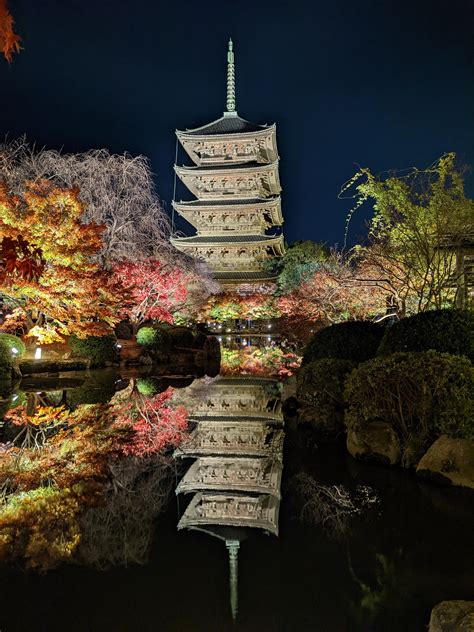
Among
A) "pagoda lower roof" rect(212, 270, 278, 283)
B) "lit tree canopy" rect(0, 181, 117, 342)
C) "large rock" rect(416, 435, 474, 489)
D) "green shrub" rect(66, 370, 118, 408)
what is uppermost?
"pagoda lower roof" rect(212, 270, 278, 283)

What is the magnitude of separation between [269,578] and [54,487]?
2602mm

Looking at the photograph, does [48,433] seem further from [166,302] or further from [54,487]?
[166,302]

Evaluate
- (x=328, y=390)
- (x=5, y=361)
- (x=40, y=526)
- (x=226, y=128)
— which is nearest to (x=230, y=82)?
(x=226, y=128)

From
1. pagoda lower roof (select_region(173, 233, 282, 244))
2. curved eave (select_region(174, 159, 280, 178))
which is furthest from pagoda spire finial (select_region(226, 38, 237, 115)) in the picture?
pagoda lower roof (select_region(173, 233, 282, 244))

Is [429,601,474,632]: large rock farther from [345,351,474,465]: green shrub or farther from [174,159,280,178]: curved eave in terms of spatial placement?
[174,159,280,178]: curved eave

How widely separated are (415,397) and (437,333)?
116cm

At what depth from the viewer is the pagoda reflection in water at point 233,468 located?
12.9ft

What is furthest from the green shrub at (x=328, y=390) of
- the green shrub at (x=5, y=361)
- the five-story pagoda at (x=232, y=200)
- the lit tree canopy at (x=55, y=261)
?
the five-story pagoda at (x=232, y=200)

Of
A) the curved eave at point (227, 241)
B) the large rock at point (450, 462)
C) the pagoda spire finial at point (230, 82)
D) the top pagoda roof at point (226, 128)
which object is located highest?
the pagoda spire finial at point (230, 82)

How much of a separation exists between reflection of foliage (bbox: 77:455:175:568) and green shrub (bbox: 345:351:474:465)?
8.24 ft

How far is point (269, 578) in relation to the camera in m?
3.12

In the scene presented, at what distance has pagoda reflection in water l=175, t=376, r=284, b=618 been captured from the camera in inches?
155

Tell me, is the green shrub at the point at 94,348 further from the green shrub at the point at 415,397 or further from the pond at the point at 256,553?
the green shrub at the point at 415,397

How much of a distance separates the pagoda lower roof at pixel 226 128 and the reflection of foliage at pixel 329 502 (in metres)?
32.9
